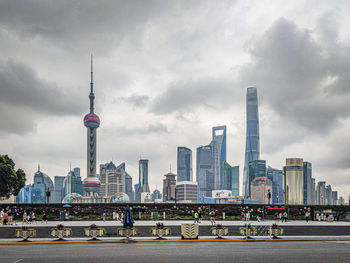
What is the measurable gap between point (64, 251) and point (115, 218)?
128ft

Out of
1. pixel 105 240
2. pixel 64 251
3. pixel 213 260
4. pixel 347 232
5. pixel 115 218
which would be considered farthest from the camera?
pixel 115 218

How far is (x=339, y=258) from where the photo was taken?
19391 millimetres

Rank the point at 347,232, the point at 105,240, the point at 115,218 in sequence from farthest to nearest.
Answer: the point at 115,218
the point at 347,232
the point at 105,240

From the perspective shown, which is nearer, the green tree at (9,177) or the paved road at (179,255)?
the paved road at (179,255)

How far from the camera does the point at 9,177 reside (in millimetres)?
73250

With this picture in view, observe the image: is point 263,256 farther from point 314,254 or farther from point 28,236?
point 28,236

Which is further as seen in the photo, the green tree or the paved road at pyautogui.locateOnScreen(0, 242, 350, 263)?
the green tree

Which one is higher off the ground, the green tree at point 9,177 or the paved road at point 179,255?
the green tree at point 9,177

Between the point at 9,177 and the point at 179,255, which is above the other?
the point at 9,177

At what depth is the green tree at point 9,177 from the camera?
72562mm

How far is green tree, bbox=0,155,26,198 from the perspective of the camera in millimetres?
72562

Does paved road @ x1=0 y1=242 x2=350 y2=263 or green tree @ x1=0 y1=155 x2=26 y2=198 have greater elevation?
green tree @ x1=0 y1=155 x2=26 y2=198

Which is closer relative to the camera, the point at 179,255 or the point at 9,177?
the point at 179,255

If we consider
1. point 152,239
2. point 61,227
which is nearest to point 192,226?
point 152,239
